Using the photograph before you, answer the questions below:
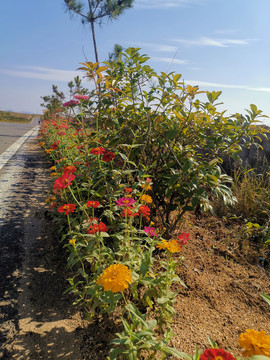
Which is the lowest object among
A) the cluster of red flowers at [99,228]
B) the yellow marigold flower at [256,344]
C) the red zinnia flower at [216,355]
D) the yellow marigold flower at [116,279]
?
the red zinnia flower at [216,355]

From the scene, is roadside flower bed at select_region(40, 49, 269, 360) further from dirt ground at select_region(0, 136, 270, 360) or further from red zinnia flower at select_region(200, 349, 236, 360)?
red zinnia flower at select_region(200, 349, 236, 360)

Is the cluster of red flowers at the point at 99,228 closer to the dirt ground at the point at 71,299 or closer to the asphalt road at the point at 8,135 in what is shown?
the dirt ground at the point at 71,299

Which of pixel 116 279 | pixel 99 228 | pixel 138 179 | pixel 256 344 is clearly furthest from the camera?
pixel 138 179

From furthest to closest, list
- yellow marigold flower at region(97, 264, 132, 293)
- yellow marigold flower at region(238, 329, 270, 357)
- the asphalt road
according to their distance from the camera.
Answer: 1. the asphalt road
2. yellow marigold flower at region(97, 264, 132, 293)
3. yellow marigold flower at region(238, 329, 270, 357)

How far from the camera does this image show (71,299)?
1.61 meters

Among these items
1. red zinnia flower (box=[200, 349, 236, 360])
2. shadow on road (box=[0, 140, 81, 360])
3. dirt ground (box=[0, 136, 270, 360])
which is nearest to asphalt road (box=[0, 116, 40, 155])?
shadow on road (box=[0, 140, 81, 360])

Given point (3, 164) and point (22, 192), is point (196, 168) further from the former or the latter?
point (3, 164)

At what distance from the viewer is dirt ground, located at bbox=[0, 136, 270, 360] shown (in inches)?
52.0

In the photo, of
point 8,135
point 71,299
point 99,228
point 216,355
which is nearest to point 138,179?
point 99,228

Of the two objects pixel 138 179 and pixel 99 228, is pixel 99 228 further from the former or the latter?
pixel 138 179

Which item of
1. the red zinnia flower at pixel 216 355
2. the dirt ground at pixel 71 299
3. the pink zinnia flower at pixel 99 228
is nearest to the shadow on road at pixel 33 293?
the dirt ground at pixel 71 299

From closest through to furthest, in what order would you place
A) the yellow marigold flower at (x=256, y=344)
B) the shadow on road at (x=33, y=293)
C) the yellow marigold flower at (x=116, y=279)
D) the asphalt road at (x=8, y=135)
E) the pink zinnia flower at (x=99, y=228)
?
the yellow marigold flower at (x=256, y=344) → the yellow marigold flower at (x=116, y=279) → the shadow on road at (x=33, y=293) → the pink zinnia flower at (x=99, y=228) → the asphalt road at (x=8, y=135)

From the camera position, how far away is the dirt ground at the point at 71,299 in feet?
4.33

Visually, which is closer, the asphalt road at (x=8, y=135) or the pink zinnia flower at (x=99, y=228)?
Answer: the pink zinnia flower at (x=99, y=228)
